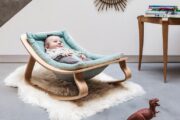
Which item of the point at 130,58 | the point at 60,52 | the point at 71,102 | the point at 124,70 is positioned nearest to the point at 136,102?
the point at 124,70

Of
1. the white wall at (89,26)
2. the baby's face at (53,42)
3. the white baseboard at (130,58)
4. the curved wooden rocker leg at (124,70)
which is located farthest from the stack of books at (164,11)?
the baby's face at (53,42)

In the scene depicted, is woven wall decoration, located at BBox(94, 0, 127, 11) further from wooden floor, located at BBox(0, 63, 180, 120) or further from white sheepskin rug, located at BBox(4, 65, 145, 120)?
white sheepskin rug, located at BBox(4, 65, 145, 120)

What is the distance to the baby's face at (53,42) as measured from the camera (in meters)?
2.24

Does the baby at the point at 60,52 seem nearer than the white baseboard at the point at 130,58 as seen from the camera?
Yes

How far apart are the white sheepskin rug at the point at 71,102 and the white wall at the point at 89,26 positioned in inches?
36.0

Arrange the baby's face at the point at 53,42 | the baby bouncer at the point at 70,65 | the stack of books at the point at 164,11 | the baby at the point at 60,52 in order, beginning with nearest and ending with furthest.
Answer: the baby bouncer at the point at 70,65, the baby at the point at 60,52, the baby's face at the point at 53,42, the stack of books at the point at 164,11

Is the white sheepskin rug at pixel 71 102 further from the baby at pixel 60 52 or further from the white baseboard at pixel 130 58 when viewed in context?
the white baseboard at pixel 130 58

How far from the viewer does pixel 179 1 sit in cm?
309

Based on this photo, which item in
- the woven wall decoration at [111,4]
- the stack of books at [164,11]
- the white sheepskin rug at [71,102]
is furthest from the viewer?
the woven wall decoration at [111,4]

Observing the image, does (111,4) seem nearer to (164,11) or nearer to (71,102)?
(164,11)

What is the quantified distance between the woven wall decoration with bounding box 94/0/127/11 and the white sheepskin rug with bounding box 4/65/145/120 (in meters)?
1.09

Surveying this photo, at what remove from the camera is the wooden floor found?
1.65m

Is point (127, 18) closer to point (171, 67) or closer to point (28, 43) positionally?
point (171, 67)

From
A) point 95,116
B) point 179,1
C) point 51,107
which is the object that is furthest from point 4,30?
point 179,1
